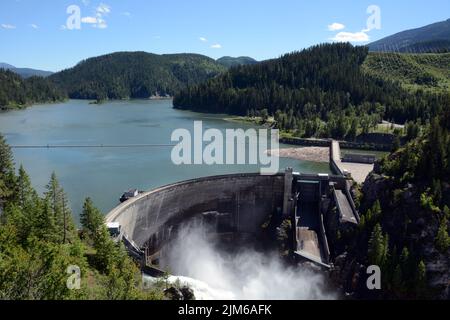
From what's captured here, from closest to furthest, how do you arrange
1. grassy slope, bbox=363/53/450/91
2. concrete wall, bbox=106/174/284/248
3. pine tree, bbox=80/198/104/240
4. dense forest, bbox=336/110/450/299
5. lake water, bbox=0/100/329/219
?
pine tree, bbox=80/198/104/240, dense forest, bbox=336/110/450/299, concrete wall, bbox=106/174/284/248, lake water, bbox=0/100/329/219, grassy slope, bbox=363/53/450/91

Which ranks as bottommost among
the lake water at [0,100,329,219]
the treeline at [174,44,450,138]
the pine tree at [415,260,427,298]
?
the pine tree at [415,260,427,298]

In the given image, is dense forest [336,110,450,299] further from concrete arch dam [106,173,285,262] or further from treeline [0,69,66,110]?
treeline [0,69,66,110]

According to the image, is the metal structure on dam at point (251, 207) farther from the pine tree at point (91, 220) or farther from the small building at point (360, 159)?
the small building at point (360, 159)

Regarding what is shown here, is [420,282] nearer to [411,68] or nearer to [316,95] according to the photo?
[316,95]

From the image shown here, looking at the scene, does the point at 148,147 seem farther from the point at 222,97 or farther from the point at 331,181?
the point at 222,97

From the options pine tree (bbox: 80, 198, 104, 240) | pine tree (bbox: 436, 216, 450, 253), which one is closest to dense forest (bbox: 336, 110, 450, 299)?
pine tree (bbox: 436, 216, 450, 253)

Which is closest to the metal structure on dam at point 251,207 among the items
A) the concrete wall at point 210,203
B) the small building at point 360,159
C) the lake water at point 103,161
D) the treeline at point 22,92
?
the concrete wall at point 210,203
